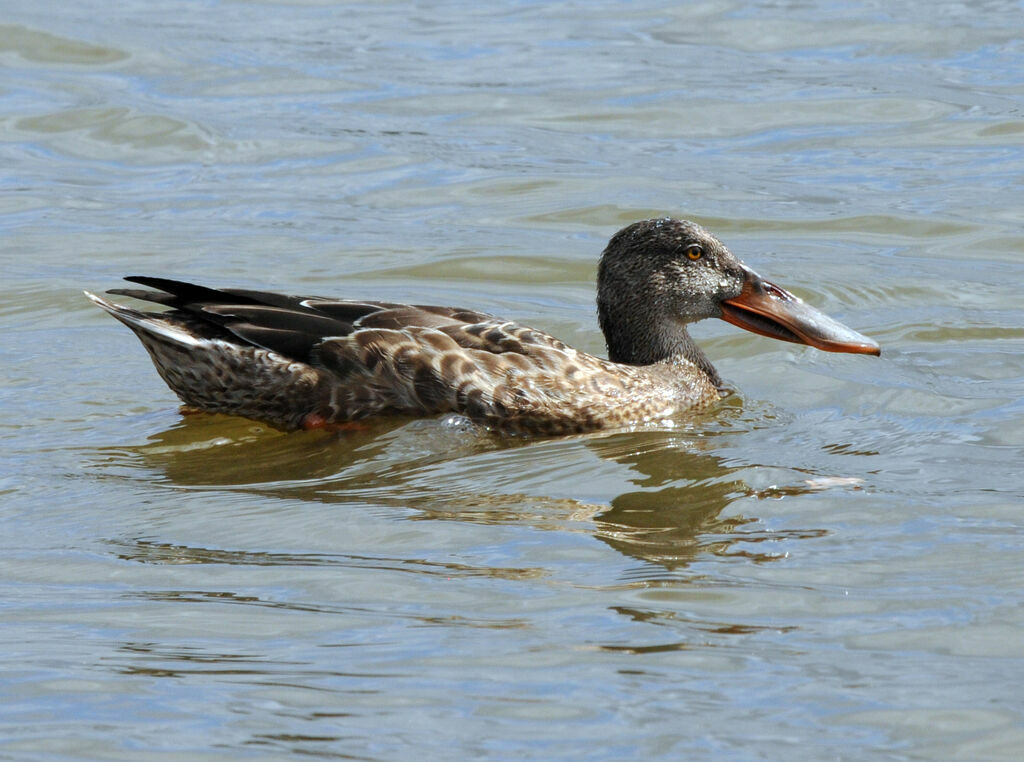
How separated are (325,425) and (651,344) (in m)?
2.09

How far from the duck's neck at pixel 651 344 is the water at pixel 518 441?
1.39 feet

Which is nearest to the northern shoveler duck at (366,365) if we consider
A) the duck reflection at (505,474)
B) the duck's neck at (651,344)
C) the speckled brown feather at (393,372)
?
the speckled brown feather at (393,372)

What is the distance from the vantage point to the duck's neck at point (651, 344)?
390 inches

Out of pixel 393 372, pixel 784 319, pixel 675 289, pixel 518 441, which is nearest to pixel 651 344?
pixel 675 289

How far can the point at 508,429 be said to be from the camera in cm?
888

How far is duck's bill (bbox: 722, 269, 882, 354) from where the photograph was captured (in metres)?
9.57

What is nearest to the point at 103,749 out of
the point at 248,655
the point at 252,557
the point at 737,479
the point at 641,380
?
the point at 248,655

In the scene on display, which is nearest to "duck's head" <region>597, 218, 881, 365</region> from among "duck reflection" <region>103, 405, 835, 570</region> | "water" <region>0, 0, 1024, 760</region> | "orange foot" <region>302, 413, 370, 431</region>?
"water" <region>0, 0, 1024, 760</region>

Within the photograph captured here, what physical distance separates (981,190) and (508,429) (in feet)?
21.0

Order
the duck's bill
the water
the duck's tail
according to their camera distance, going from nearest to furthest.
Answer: the water < the duck's tail < the duck's bill

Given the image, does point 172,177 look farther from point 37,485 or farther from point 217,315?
point 37,485

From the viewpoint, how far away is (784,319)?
383 inches

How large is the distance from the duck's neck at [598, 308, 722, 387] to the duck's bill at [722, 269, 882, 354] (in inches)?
11.7

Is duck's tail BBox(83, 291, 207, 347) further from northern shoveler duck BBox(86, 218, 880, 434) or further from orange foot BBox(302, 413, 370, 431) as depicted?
orange foot BBox(302, 413, 370, 431)
